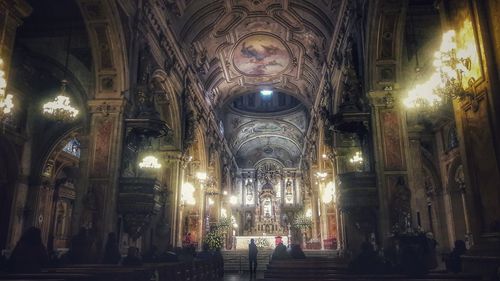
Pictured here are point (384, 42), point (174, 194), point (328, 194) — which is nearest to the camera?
point (384, 42)

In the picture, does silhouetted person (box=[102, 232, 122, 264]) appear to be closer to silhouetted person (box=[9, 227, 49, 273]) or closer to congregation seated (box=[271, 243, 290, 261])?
silhouetted person (box=[9, 227, 49, 273])

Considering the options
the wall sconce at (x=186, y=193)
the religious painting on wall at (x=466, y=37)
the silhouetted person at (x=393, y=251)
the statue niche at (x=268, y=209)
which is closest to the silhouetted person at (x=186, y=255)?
the silhouetted person at (x=393, y=251)

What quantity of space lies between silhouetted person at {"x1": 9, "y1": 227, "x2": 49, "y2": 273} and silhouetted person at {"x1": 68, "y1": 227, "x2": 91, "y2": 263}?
2.73 meters

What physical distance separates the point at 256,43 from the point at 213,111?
16.5 feet

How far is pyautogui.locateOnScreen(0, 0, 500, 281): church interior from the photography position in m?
5.50

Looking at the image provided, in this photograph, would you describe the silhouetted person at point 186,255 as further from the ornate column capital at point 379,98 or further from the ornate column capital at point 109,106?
the ornate column capital at point 379,98

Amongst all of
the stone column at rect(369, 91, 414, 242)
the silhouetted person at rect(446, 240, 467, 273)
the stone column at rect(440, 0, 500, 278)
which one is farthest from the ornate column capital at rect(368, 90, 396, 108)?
the stone column at rect(440, 0, 500, 278)

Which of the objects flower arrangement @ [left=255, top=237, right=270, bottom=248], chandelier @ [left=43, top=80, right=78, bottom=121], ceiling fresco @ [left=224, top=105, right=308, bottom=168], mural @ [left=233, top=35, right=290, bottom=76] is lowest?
flower arrangement @ [left=255, top=237, right=270, bottom=248]

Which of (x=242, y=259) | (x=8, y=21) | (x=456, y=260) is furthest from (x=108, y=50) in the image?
(x=242, y=259)

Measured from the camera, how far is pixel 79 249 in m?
8.59

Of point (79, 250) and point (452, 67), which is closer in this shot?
point (452, 67)

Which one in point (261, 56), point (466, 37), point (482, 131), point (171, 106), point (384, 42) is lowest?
point (482, 131)

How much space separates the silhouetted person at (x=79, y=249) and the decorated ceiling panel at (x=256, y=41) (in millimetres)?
8533

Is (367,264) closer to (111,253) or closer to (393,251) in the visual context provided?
(393,251)
